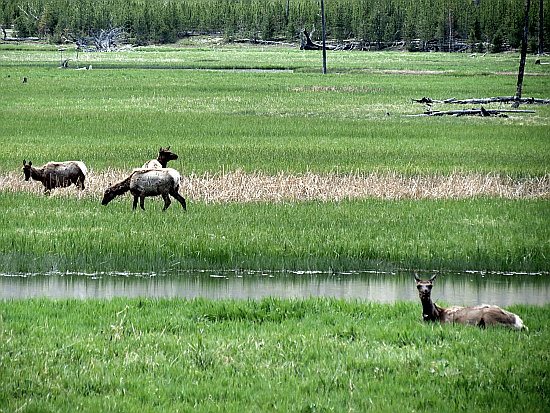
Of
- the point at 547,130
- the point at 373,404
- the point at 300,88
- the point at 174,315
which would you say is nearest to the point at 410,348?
the point at 373,404

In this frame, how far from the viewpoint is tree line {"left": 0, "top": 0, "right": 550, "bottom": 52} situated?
152m

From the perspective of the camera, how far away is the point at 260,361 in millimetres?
9383

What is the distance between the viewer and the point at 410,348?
9.84 meters

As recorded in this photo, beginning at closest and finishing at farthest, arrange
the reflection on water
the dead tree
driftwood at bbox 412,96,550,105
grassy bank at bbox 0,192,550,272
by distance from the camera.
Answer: the reflection on water
grassy bank at bbox 0,192,550,272
driftwood at bbox 412,96,550,105
the dead tree

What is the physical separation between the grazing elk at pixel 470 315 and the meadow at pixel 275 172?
5297 mm

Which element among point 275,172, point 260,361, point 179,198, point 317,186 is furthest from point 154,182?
point 260,361

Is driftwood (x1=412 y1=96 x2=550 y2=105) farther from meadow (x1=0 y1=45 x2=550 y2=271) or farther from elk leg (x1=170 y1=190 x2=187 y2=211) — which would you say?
elk leg (x1=170 y1=190 x2=187 y2=211)

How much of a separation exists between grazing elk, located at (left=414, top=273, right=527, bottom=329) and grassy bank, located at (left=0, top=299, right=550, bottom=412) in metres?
0.21

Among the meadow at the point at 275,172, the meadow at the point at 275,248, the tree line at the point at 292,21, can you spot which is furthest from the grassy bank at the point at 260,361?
the tree line at the point at 292,21

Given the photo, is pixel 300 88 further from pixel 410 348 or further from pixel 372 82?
pixel 410 348

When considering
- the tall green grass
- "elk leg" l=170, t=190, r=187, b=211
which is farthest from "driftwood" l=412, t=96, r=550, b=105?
"elk leg" l=170, t=190, r=187, b=211

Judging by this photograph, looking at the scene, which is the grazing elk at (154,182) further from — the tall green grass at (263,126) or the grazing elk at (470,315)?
the grazing elk at (470,315)

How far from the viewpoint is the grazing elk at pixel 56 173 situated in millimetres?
21328

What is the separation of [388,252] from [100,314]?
22.8 ft
